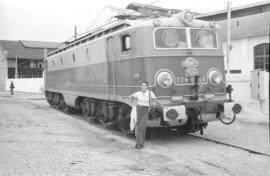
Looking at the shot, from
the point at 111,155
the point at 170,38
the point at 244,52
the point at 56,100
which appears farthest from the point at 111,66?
the point at 244,52

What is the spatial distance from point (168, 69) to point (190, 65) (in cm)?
68

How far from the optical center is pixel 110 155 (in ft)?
29.6

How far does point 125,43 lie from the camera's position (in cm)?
1177

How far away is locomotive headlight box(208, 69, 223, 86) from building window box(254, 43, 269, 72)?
54.7 feet

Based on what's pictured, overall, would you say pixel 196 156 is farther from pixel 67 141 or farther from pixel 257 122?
pixel 257 122

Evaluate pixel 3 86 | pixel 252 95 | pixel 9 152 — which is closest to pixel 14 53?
pixel 3 86

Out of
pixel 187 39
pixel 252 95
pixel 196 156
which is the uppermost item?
pixel 187 39

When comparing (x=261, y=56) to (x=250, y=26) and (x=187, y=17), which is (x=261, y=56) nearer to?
(x=250, y=26)

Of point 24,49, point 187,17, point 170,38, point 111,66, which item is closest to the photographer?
point 170,38

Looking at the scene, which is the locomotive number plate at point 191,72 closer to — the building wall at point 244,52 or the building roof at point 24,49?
the building wall at point 244,52

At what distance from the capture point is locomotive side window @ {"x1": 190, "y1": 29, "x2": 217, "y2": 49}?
38.1 ft

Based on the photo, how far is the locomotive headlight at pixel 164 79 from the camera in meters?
10.8

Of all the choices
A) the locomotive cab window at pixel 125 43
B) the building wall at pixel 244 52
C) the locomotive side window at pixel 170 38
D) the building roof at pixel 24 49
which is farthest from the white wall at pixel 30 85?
the locomotive side window at pixel 170 38

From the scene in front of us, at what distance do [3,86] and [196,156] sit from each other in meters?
53.5
